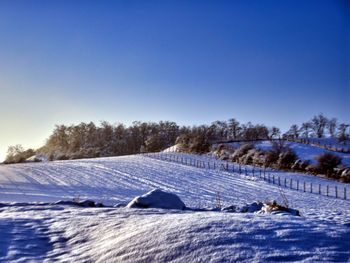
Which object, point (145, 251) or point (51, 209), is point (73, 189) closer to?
point (51, 209)

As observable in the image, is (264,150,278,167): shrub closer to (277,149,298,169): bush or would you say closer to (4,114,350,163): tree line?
(277,149,298,169): bush

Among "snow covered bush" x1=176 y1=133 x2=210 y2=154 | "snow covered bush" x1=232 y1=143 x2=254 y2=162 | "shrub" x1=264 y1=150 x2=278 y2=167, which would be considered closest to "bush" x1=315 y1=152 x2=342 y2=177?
"shrub" x1=264 y1=150 x2=278 y2=167

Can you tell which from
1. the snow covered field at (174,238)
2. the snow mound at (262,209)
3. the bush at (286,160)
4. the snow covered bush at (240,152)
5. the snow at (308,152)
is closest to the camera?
the snow covered field at (174,238)

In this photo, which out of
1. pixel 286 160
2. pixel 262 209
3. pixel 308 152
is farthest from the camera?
pixel 308 152

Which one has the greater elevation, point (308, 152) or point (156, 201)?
point (308, 152)

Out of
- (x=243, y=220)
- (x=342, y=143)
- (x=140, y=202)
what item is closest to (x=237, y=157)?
(x=342, y=143)

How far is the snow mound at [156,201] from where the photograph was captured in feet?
20.0

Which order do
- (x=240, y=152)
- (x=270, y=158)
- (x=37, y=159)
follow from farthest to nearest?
(x=37, y=159) → (x=240, y=152) → (x=270, y=158)

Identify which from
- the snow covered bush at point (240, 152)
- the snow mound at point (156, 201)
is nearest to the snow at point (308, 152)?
the snow covered bush at point (240, 152)

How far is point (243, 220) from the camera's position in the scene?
3117 mm

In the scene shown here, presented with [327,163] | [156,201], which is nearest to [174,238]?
[156,201]

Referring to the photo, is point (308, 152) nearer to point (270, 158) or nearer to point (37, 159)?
point (270, 158)

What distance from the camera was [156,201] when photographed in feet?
20.7

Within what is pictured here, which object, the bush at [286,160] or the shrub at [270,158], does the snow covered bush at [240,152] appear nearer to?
the shrub at [270,158]
